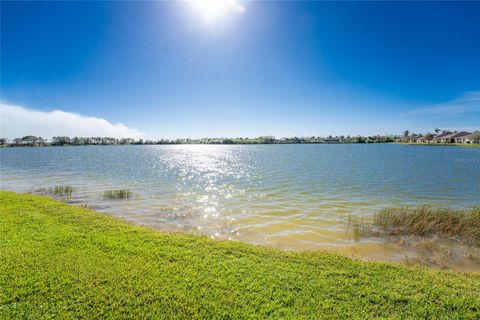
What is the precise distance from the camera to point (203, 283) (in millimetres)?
5832

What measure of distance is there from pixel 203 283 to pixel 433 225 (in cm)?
1179

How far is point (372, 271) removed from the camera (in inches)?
262

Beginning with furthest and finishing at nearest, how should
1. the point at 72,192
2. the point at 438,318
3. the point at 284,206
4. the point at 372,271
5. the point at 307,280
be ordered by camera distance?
the point at 72,192, the point at 284,206, the point at 372,271, the point at 307,280, the point at 438,318

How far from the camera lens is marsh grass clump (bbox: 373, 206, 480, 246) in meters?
10.9

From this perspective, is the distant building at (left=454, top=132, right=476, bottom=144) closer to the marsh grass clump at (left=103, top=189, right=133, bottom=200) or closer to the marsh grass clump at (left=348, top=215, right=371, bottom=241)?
the marsh grass clump at (left=348, top=215, right=371, bottom=241)

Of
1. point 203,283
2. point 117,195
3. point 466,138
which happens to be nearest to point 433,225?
point 203,283

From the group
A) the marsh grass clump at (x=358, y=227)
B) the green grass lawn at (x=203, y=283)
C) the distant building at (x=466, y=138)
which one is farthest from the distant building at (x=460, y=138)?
the green grass lawn at (x=203, y=283)

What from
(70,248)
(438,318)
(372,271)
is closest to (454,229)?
(372,271)

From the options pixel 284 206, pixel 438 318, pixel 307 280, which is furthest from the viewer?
pixel 284 206

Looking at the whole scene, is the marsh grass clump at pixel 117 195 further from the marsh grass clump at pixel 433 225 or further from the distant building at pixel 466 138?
the distant building at pixel 466 138

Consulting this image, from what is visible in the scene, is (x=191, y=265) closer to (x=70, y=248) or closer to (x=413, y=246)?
(x=70, y=248)

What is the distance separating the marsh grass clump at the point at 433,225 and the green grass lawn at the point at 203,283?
16.3 feet

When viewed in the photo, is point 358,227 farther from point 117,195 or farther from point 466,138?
point 466,138

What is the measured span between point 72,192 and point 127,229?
46.4 feet
